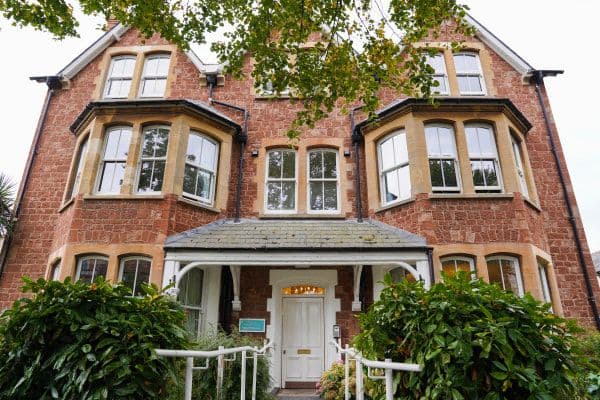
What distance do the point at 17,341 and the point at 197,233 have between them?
19.7ft

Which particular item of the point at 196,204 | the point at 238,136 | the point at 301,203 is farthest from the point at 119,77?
the point at 301,203

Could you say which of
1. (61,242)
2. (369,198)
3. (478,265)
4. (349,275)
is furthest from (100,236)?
(478,265)

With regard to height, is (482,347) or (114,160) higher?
(114,160)

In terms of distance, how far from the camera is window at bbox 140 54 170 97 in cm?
1129

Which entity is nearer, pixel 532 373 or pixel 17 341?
pixel 532 373

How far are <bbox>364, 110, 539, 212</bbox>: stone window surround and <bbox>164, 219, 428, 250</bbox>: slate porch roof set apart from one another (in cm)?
100

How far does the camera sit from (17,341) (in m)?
2.68

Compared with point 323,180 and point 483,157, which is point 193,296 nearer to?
point 323,180

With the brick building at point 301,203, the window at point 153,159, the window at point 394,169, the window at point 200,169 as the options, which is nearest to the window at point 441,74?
the brick building at point 301,203

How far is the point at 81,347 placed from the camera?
2.56 meters

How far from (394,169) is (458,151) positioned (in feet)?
5.36

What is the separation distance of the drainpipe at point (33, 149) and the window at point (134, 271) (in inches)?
148

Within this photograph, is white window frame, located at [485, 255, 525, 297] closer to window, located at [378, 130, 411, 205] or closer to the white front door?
window, located at [378, 130, 411, 205]

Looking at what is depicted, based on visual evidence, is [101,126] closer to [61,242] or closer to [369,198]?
[61,242]
